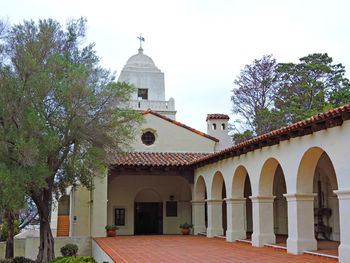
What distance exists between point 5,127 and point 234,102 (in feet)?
75.1

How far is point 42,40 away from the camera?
1385cm

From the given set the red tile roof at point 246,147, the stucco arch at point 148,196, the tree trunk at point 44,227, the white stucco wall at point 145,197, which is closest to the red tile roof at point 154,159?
the red tile roof at point 246,147

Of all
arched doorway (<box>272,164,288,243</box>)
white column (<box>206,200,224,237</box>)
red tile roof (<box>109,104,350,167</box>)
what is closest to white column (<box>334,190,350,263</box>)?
red tile roof (<box>109,104,350,167</box>)

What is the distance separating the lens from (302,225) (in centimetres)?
1201

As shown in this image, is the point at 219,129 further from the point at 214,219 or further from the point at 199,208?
the point at 214,219

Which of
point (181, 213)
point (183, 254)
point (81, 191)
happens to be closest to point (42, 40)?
point (183, 254)

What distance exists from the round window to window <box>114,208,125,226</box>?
3819 millimetres

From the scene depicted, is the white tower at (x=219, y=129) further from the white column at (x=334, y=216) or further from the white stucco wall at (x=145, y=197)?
the white column at (x=334, y=216)

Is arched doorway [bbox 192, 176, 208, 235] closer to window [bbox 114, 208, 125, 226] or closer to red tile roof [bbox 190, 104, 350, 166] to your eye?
window [bbox 114, 208, 125, 226]

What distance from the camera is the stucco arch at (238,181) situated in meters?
16.5

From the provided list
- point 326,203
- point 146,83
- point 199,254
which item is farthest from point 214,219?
point 146,83

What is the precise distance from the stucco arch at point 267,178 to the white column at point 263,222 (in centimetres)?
21

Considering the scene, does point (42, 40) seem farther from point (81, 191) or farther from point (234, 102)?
point (234, 102)

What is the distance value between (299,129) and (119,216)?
1384 centimetres
